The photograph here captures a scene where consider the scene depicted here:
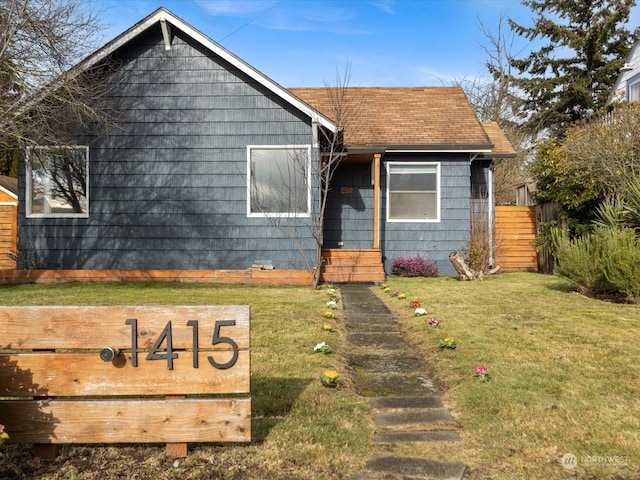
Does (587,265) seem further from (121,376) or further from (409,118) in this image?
(121,376)

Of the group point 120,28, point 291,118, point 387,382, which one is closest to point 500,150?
point 291,118

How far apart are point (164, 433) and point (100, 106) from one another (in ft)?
33.2

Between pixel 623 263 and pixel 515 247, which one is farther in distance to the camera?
pixel 515 247

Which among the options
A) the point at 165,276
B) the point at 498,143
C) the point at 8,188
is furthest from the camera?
the point at 8,188

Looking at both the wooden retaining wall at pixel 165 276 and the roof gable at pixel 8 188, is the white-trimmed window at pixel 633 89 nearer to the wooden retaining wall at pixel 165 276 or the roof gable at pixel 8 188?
the wooden retaining wall at pixel 165 276

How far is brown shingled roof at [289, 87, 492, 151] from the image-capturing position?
514 inches

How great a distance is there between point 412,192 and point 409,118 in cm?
239

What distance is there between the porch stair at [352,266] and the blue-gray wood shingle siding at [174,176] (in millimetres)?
534

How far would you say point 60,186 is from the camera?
1198cm

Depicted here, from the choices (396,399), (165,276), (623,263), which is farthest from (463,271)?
(396,399)

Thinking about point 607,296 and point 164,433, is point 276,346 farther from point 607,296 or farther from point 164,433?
point 607,296

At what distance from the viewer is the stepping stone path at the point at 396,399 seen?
2969mm

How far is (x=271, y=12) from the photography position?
679 inches

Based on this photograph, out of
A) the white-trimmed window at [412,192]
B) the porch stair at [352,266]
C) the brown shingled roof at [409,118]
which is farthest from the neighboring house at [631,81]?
the porch stair at [352,266]
